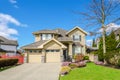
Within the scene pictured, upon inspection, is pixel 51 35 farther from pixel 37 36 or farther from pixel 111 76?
pixel 111 76

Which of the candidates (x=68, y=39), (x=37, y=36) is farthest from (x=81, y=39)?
(x=37, y=36)

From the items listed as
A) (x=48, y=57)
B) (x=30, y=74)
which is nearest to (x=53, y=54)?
(x=48, y=57)

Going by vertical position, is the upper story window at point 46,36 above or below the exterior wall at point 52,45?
above

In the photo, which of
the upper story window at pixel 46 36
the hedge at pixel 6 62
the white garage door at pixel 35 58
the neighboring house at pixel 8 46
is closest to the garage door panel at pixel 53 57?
the white garage door at pixel 35 58

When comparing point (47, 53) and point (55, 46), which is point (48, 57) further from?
point (55, 46)

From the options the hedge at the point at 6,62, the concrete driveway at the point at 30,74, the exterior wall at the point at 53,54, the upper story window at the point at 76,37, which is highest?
the upper story window at the point at 76,37

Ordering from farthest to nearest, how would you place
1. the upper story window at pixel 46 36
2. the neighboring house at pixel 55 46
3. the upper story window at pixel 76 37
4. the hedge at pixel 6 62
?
the upper story window at pixel 76 37
the upper story window at pixel 46 36
the neighboring house at pixel 55 46
the hedge at pixel 6 62

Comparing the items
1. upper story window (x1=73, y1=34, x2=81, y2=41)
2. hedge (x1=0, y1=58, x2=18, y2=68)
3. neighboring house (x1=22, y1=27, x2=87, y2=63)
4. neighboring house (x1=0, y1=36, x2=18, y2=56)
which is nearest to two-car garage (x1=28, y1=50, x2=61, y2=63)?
neighboring house (x1=22, y1=27, x2=87, y2=63)

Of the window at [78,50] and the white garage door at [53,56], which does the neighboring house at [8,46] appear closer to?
the white garage door at [53,56]

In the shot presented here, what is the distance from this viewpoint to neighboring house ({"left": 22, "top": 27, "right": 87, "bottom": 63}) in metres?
39.6

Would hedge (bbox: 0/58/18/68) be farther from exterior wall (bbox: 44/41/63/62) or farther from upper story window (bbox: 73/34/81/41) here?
upper story window (bbox: 73/34/81/41)

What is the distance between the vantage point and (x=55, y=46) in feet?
130

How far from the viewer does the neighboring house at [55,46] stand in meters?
39.6

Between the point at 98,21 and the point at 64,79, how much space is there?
17722mm
